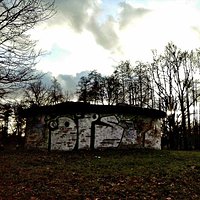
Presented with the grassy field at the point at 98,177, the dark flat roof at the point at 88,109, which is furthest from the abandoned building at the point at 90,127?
the grassy field at the point at 98,177

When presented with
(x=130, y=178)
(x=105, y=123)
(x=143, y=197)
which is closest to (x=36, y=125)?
(x=105, y=123)

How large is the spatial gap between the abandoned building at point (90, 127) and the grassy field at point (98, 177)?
3.52m

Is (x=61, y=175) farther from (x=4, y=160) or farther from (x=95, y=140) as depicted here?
(x=95, y=140)

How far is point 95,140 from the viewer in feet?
68.7

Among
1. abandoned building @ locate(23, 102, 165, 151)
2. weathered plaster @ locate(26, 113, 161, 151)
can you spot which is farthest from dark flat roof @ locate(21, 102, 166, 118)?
weathered plaster @ locate(26, 113, 161, 151)

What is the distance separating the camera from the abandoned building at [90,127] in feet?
69.1

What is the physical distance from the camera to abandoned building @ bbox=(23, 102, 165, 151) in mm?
21047

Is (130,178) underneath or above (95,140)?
underneath

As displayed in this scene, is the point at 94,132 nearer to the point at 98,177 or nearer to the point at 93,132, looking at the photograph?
the point at 93,132

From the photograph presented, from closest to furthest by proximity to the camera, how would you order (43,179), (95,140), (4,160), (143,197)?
(143,197), (43,179), (4,160), (95,140)

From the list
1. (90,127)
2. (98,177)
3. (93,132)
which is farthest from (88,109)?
(98,177)

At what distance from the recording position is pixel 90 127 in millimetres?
21094

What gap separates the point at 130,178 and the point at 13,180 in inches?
167

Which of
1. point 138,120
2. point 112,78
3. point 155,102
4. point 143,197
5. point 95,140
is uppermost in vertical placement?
point 112,78
